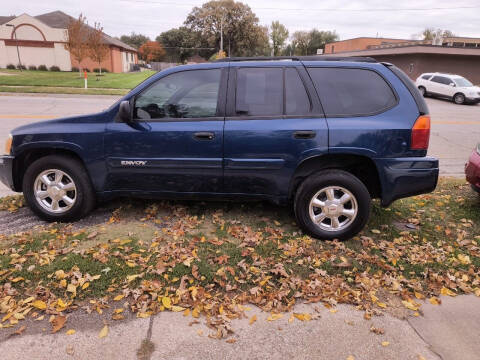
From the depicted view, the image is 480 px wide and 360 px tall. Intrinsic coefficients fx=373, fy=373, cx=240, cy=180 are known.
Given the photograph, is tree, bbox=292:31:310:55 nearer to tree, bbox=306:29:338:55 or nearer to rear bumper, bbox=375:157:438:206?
tree, bbox=306:29:338:55

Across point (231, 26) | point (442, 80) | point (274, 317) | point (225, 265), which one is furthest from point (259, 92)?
point (231, 26)

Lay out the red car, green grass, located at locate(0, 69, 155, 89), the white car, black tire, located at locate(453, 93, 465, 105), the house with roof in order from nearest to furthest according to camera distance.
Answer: the red car → the white car → black tire, located at locate(453, 93, 465, 105) → green grass, located at locate(0, 69, 155, 89) → the house with roof

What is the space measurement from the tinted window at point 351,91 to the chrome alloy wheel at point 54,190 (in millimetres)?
2953

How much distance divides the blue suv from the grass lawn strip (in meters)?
0.40

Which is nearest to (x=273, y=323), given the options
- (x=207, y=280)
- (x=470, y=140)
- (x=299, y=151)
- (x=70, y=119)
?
(x=207, y=280)

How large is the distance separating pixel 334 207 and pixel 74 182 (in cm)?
289

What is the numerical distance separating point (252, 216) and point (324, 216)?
0.97m

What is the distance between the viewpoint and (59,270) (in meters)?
3.35

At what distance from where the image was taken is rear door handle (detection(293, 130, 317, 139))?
149 inches

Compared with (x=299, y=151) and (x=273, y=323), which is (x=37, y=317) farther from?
(x=299, y=151)

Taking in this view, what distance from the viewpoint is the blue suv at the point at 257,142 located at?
12.5 feet

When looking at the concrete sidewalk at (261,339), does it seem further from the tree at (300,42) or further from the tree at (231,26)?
the tree at (300,42)

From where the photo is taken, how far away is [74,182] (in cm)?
420

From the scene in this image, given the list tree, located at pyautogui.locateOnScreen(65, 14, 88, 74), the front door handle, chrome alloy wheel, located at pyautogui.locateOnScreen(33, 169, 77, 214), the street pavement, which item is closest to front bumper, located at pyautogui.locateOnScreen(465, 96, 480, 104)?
the street pavement
